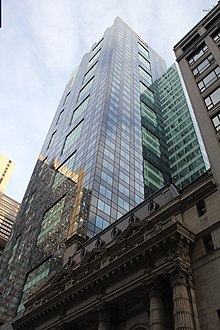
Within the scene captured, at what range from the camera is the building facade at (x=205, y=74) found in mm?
30250

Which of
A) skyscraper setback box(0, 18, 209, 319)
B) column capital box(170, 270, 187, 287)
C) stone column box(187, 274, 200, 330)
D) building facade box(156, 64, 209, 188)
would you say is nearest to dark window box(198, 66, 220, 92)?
column capital box(170, 270, 187, 287)

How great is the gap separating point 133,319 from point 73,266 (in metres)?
13.3

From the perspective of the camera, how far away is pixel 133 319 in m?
28.4

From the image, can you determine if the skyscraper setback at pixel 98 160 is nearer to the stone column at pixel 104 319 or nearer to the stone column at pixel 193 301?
the stone column at pixel 104 319

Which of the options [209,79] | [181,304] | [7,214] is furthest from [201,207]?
[7,214]

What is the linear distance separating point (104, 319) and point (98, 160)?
1470 inches

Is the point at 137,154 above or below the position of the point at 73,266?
above

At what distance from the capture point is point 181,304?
22719mm

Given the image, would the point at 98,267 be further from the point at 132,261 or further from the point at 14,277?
the point at 14,277

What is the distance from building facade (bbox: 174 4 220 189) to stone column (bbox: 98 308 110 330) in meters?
15.1


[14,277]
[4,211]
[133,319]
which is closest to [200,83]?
[133,319]

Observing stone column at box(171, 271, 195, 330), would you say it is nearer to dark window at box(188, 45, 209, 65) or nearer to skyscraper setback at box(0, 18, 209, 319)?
dark window at box(188, 45, 209, 65)

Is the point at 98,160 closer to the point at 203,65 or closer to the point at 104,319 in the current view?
the point at 203,65

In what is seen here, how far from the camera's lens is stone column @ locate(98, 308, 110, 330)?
1112 inches
